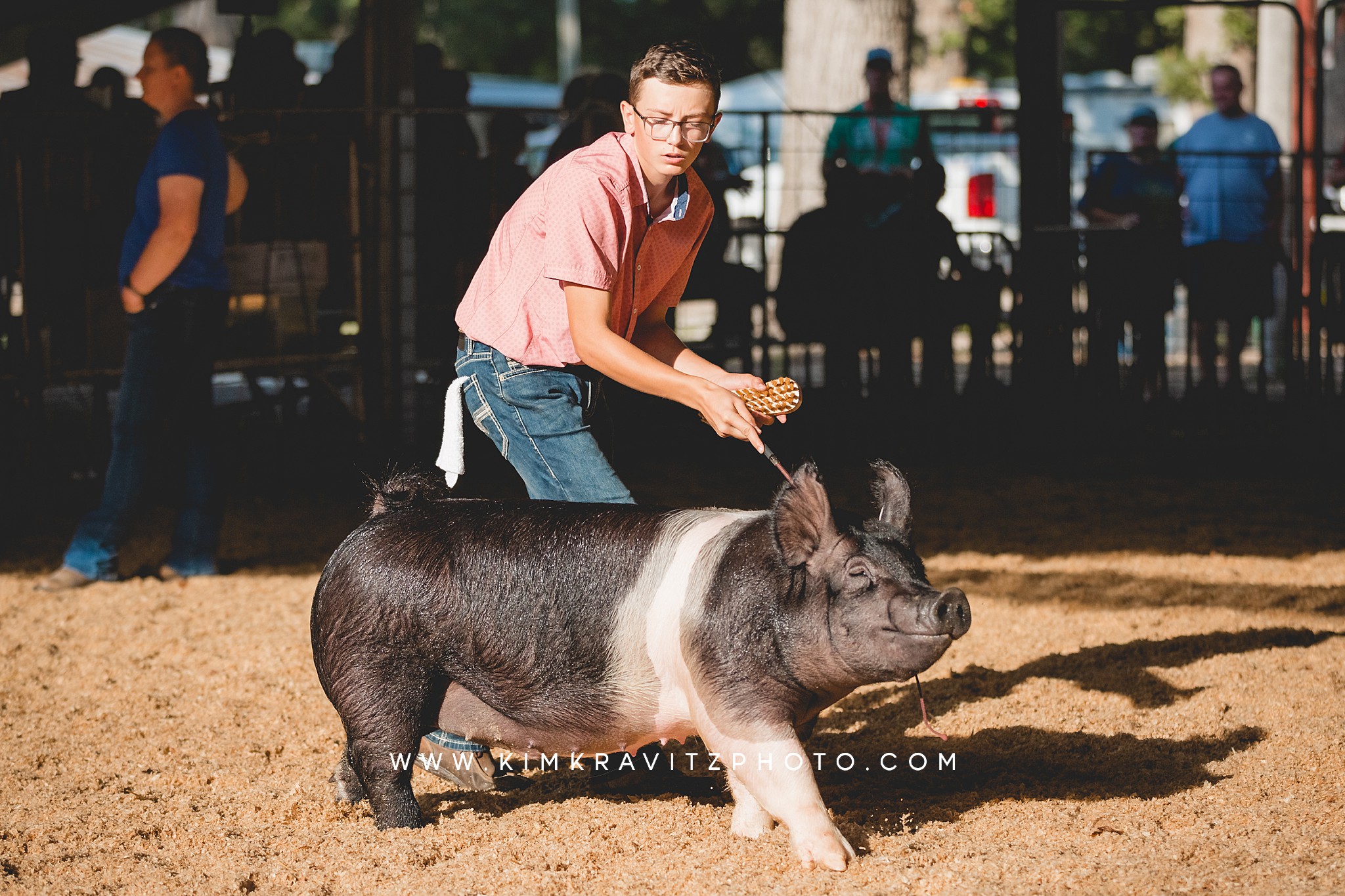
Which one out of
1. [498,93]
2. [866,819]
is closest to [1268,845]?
[866,819]

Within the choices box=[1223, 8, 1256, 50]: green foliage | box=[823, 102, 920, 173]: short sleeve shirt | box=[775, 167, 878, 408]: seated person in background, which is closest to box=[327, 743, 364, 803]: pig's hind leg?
box=[775, 167, 878, 408]: seated person in background

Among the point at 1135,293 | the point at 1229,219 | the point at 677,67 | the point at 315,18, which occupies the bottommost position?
the point at 1135,293

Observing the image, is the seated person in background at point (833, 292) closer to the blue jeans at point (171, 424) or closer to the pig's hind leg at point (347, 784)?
the blue jeans at point (171, 424)

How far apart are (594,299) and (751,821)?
1.28 meters

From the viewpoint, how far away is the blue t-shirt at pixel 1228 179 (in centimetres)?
1016

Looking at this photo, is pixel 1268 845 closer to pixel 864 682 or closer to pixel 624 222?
pixel 864 682

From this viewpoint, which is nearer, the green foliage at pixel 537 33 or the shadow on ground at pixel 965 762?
the shadow on ground at pixel 965 762

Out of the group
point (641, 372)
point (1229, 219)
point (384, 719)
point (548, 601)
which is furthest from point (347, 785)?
point (1229, 219)

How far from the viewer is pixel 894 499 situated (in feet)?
10.9

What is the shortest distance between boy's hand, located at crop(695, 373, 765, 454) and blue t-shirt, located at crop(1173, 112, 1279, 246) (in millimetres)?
7552

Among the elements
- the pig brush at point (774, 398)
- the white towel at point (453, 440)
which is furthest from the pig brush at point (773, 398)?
the white towel at point (453, 440)

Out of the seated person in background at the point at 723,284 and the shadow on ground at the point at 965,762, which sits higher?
the seated person in background at the point at 723,284

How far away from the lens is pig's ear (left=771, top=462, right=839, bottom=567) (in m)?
3.14

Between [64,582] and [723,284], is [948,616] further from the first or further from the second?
[723,284]
